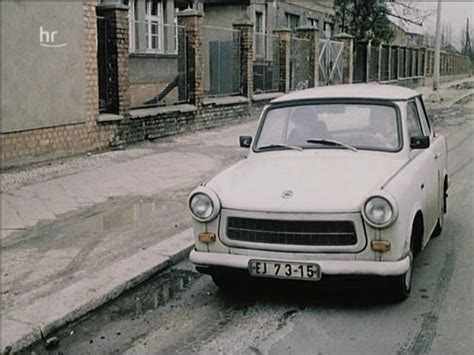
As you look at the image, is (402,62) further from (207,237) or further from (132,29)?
(207,237)

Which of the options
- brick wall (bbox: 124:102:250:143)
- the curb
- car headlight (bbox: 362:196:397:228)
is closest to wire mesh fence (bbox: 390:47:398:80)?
brick wall (bbox: 124:102:250:143)

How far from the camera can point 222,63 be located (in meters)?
20.5

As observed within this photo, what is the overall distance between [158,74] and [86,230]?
888 centimetres

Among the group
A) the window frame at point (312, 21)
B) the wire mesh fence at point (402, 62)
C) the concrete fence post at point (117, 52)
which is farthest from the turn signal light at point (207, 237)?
the wire mesh fence at point (402, 62)

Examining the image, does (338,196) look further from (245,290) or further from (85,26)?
(85,26)

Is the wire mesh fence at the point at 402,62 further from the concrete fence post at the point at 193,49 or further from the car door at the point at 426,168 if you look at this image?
the car door at the point at 426,168

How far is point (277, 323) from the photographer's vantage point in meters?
5.11

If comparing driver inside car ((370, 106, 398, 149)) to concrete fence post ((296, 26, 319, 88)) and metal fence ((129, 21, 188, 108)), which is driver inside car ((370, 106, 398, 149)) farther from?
concrete fence post ((296, 26, 319, 88))

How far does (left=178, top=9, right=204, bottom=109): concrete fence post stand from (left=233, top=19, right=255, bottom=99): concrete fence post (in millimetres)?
3456

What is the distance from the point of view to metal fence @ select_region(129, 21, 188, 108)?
1547 cm

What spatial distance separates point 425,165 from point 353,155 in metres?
0.78

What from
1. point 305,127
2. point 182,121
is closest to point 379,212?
point 305,127

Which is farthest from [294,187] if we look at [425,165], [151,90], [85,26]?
[151,90]

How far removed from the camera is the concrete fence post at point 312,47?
87.1 feet
